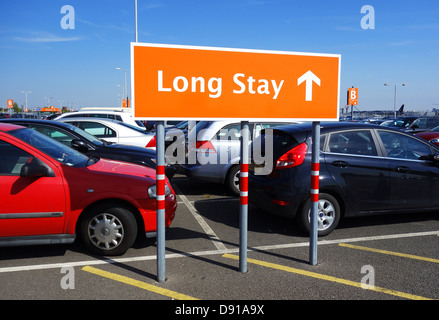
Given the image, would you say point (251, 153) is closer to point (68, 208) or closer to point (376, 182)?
point (376, 182)

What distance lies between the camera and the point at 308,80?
4.23m

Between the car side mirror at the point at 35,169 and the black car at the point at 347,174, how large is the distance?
9.10 feet

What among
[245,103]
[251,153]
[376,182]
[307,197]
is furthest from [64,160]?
[376,182]

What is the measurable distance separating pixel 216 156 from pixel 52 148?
349cm

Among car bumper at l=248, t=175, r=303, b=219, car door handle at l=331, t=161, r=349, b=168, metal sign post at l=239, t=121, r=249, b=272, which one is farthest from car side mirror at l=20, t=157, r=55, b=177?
car door handle at l=331, t=161, r=349, b=168

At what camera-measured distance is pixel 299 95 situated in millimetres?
4219

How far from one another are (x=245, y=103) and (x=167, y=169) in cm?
409

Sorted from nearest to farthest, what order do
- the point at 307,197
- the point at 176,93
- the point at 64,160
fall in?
the point at 176,93
the point at 64,160
the point at 307,197

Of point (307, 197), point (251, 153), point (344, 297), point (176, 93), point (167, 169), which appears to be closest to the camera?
point (344, 297)

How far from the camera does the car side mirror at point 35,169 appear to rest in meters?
4.08

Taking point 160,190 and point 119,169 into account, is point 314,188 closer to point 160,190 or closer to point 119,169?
point 160,190
